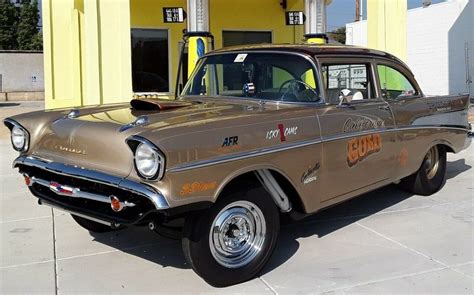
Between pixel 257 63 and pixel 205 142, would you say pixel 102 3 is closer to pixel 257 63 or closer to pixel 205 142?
pixel 257 63

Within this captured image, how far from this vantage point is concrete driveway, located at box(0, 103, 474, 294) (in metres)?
4.03

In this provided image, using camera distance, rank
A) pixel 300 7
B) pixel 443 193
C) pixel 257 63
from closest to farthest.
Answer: pixel 257 63 → pixel 443 193 → pixel 300 7

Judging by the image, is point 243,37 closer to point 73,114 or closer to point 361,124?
point 361,124

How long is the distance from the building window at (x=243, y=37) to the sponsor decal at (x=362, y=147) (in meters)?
10.6

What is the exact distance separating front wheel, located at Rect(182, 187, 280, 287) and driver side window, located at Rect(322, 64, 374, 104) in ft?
4.35

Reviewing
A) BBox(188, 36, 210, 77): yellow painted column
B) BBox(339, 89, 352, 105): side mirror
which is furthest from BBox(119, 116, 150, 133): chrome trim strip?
BBox(188, 36, 210, 77): yellow painted column

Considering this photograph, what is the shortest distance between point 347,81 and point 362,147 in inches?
31.4

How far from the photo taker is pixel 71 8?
12945 mm

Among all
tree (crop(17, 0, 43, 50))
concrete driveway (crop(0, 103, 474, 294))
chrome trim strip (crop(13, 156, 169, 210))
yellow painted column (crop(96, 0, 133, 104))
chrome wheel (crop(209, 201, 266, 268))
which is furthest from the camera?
tree (crop(17, 0, 43, 50))

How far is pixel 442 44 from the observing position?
24625 mm

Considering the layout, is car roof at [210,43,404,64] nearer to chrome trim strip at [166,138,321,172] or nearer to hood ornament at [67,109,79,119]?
chrome trim strip at [166,138,321,172]

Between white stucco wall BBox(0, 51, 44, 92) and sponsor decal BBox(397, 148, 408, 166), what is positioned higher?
white stucco wall BBox(0, 51, 44, 92)

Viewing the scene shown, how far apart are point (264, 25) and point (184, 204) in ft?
41.2

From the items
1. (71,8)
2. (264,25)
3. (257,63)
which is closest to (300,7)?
(264,25)
